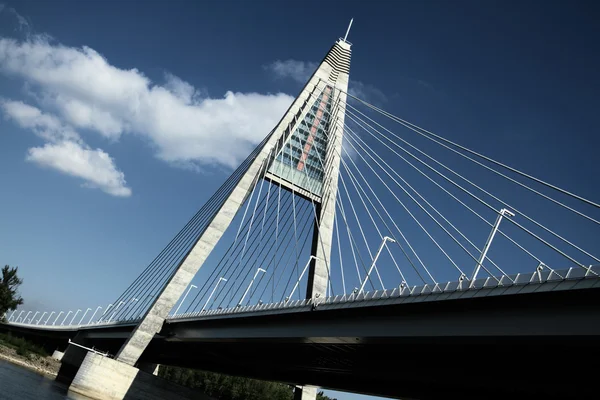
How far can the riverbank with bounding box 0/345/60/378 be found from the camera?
1823 inches

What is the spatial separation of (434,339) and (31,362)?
4377 cm

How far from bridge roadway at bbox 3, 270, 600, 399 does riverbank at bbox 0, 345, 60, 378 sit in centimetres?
1771

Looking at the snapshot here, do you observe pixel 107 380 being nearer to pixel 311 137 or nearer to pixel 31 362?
pixel 311 137

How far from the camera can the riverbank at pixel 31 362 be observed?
46.3 metres

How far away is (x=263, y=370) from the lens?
137 feet

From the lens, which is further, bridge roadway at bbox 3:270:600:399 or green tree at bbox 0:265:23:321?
green tree at bbox 0:265:23:321

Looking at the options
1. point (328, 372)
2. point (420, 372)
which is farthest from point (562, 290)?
point (328, 372)

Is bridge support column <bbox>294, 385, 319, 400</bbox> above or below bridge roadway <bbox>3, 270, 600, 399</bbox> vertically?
below

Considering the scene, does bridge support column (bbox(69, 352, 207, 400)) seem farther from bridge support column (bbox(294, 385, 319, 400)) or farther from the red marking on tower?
the red marking on tower

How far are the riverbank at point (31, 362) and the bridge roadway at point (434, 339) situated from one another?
17.7m

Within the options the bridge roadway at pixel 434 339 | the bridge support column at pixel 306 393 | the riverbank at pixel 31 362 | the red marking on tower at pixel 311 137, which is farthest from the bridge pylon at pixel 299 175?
the riverbank at pixel 31 362

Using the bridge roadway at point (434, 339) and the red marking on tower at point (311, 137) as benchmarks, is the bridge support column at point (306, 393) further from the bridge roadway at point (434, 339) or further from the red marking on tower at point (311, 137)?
the red marking on tower at point (311, 137)

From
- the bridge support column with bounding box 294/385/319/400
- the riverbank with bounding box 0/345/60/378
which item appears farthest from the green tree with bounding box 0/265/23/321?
the bridge support column with bounding box 294/385/319/400

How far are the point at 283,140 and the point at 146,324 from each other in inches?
645
